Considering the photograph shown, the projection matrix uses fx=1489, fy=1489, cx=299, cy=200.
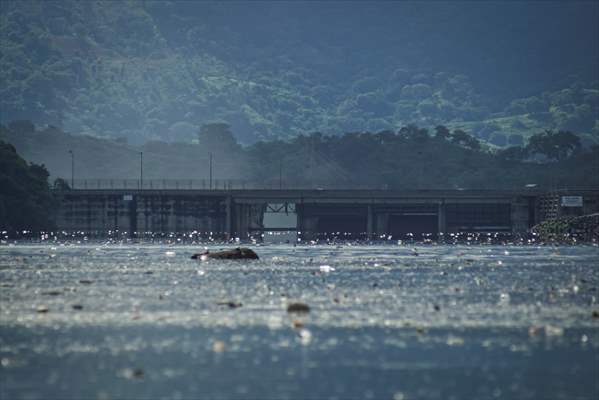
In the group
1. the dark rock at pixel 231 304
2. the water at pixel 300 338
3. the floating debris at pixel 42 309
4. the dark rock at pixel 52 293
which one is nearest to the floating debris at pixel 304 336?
the water at pixel 300 338

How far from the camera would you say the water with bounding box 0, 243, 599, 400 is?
49.3 metres

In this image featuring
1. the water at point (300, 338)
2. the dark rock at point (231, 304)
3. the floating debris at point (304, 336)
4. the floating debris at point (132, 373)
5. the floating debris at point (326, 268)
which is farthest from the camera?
the floating debris at point (326, 268)

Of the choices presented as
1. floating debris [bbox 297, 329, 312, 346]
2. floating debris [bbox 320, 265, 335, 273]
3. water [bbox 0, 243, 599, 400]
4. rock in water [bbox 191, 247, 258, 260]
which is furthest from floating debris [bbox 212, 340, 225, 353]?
rock in water [bbox 191, 247, 258, 260]

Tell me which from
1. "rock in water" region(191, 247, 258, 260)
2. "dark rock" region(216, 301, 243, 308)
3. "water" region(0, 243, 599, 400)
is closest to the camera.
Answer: "water" region(0, 243, 599, 400)

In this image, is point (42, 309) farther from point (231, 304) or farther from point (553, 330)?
point (553, 330)

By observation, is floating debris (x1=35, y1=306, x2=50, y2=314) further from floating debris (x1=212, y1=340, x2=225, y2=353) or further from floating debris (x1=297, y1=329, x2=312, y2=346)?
floating debris (x1=212, y1=340, x2=225, y2=353)

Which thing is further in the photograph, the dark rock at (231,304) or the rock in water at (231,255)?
the rock in water at (231,255)

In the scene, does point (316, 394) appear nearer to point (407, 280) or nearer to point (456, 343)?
point (456, 343)

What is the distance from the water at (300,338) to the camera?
4928cm

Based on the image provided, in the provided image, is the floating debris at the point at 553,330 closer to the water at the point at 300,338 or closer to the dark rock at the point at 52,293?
the water at the point at 300,338

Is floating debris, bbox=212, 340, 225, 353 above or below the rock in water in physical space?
below

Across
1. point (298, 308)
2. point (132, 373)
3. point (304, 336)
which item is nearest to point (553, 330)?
point (304, 336)

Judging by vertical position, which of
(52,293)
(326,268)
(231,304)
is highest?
(326,268)

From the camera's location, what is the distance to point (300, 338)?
6197 centimetres
